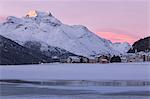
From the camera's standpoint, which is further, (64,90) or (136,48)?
(136,48)

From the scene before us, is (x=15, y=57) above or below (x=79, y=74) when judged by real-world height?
above

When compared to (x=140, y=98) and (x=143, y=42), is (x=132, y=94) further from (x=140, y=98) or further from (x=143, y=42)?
(x=143, y=42)

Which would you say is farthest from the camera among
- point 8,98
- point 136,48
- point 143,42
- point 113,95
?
point 136,48

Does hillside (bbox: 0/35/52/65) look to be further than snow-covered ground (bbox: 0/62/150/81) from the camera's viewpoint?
Yes

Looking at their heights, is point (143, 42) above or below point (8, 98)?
above

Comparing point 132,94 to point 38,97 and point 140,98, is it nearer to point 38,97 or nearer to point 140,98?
point 140,98

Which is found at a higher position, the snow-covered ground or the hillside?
the hillside

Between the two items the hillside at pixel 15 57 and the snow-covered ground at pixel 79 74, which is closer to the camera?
the snow-covered ground at pixel 79 74

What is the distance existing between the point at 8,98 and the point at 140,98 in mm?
5057

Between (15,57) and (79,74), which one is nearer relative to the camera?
(79,74)

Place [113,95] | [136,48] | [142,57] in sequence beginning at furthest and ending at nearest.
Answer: [136,48]
[142,57]
[113,95]

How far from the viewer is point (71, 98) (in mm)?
16609

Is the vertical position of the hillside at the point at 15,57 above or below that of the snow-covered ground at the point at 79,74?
above

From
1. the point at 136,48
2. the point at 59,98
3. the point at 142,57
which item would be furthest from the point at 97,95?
the point at 136,48
